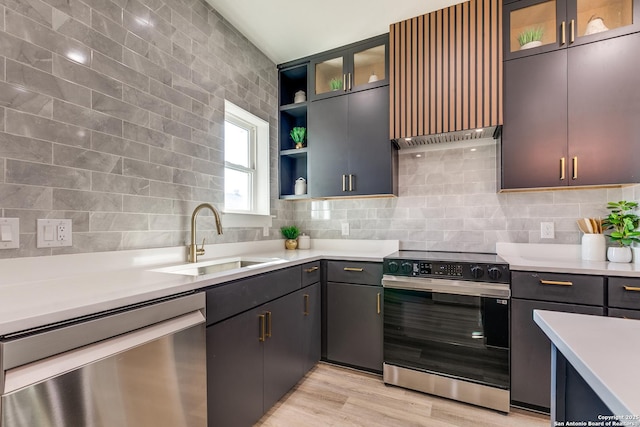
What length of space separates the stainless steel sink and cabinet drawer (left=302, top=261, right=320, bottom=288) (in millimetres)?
272

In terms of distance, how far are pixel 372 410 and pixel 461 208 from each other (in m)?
1.73

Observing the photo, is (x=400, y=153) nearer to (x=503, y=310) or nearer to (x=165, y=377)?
(x=503, y=310)

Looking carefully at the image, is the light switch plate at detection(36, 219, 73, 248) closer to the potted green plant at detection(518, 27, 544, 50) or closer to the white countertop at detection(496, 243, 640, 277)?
the white countertop at detection(496, 243, 640, 277)

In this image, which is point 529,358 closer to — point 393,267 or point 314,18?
point 393,267

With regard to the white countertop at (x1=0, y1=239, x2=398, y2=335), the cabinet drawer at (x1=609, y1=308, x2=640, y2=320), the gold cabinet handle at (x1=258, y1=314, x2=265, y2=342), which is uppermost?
the white countertop at (x1=0, y1=239, x2=398, y2=335)

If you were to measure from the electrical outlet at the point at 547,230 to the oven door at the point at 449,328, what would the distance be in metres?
0.78

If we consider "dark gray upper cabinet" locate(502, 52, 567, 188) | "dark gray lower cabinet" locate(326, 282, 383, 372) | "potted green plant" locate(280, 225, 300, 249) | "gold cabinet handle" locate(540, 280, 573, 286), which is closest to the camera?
"gold cabinet handle" locate(540, 280, 573, 286)

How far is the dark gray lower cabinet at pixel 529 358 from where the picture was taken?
1777 millimetres

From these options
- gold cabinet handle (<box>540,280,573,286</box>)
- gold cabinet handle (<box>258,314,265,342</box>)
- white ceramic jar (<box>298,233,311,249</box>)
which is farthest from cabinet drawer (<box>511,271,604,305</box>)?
white ceramic jar (<box>298,233,311,249</box>)

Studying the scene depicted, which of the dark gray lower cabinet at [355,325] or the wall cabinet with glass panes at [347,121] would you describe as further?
the wall cabinet with glass panes at [347,121]

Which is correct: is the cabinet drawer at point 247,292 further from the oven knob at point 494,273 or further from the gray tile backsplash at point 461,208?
the oven knob at point 494,273

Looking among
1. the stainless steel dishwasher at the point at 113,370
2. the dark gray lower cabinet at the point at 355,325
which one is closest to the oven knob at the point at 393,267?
the dark gray lower cabinet at the point at 355,325

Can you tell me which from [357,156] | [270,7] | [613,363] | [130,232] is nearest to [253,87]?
[270,7]

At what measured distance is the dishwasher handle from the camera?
2.47 ft
